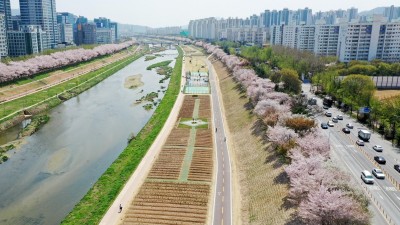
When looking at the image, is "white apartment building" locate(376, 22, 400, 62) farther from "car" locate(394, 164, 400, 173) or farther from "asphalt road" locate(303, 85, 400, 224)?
"car" locate(394, 164, 400, 173)

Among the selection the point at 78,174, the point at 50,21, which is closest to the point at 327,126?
the point at 78,174

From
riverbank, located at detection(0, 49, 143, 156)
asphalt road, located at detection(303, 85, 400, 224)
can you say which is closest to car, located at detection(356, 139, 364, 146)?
asphalt road, located at detection(303, 85, 400, 224)

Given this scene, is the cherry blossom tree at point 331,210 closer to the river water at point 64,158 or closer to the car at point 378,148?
the car at point 378,148

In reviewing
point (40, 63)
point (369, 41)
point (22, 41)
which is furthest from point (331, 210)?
point (22, 41)

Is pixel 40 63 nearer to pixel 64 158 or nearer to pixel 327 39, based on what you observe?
pixel 64 158

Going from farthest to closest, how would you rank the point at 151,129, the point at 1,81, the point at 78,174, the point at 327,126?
the point at 1,81 → the point at 151,129 → the point at 327,126 → the point at 78,174

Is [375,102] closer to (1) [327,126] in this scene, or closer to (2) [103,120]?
(1) [327,126]

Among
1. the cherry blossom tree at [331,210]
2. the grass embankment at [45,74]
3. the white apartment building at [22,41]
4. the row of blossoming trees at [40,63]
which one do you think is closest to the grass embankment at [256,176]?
the cherry blossom tree at [331,210]
